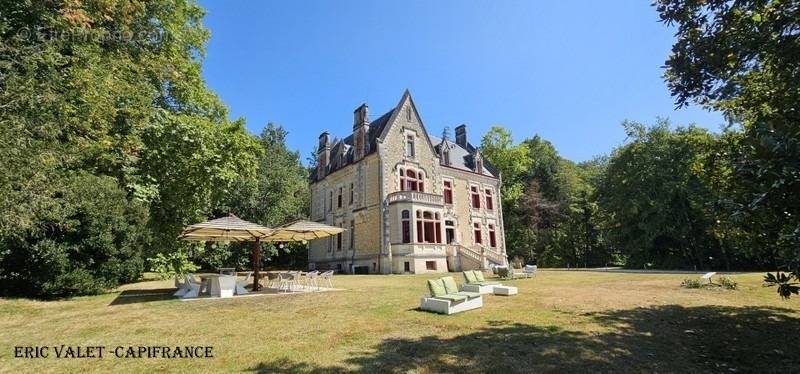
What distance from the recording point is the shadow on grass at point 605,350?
493cm

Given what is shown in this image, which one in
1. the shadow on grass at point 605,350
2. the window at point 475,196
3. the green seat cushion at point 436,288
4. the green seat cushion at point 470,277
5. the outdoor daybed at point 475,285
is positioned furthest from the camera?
the window at point 475,196

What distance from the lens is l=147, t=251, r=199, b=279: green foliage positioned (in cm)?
1916

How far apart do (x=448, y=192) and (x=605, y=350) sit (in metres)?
25.2

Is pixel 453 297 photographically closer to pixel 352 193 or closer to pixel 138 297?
pixel 138 297

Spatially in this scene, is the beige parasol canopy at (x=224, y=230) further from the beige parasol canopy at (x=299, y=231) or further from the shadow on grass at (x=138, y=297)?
the shadow on grass at (x=138, y=297)

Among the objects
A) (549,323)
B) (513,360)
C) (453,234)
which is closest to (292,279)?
(549,323)

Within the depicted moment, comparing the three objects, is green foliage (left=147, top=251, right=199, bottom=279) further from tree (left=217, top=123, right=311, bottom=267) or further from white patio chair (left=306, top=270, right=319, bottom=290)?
tree (left=217, top=123, right=311, bottom=267)

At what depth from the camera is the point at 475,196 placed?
1292 inches

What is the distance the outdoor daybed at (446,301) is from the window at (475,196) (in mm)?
23137

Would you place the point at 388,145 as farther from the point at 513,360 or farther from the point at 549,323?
the point at 513,360

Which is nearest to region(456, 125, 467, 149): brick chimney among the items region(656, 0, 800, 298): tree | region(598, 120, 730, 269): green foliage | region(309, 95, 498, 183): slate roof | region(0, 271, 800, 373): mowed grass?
region(309, 95, 498, 183): slate roof

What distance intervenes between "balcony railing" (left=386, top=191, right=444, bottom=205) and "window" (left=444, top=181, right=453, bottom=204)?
3650 mm

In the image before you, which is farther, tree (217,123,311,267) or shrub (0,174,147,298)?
tree (217,123,311,267)

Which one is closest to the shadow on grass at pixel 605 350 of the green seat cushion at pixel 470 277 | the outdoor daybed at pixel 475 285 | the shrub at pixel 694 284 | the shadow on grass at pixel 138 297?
the outdoor daybed at pixel 475 285
